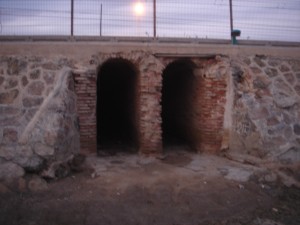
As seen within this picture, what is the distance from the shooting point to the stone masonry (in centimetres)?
695

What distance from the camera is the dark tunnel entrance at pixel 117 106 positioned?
9.20 meters

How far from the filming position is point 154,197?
20.1 feet

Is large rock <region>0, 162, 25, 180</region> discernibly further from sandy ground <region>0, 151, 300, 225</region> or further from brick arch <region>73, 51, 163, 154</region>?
brick arch <region>73, 51, 163, 154</region>

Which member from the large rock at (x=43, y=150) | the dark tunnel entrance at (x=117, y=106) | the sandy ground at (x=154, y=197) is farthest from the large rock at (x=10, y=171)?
the dark tunnel entrance at (x=117, y=106)

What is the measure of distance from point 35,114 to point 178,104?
4484 mm

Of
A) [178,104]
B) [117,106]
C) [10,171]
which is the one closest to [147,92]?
[178,104]

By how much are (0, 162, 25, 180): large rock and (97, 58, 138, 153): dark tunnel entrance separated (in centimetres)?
266

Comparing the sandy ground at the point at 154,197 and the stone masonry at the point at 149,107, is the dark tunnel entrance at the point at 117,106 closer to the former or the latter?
the stone masonry at the point at 149,107

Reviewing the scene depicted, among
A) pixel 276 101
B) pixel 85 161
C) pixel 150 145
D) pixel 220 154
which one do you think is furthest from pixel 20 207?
pixel 276 101

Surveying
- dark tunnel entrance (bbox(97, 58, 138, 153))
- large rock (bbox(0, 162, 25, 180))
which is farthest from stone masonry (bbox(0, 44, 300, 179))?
dark tunnel entrance (bbox(97, 58, 138, 153))

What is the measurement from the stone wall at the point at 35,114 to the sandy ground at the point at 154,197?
474 millimetres

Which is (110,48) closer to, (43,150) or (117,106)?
(43,150)

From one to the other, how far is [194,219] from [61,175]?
8.89ft

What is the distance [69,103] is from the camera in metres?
7.60
